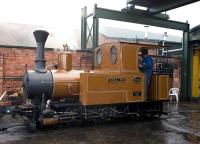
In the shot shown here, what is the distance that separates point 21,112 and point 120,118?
11.5 feet

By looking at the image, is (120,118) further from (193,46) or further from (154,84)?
(193,46)

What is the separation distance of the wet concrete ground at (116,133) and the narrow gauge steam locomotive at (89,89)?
34 centimetres

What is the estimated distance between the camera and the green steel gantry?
11953 millimetres

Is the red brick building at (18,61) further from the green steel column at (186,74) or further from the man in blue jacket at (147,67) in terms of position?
the green steel column at (186,74)

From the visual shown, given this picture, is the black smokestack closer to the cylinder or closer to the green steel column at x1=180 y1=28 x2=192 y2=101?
the cylinder

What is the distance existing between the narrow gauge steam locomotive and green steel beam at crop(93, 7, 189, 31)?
316 cm

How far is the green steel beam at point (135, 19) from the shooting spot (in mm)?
12000

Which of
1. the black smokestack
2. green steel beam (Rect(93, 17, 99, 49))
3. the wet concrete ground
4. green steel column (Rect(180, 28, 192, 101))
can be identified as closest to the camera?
the wet concrete ground

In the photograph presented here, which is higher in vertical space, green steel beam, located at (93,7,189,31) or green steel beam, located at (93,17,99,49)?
green steel beam, located at (93,7,189,31)

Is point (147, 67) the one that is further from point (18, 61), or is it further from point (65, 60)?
point (18, 61)

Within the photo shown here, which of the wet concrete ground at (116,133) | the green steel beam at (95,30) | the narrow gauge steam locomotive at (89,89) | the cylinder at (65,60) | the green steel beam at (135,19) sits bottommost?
the wet concrete ground at (116,133)

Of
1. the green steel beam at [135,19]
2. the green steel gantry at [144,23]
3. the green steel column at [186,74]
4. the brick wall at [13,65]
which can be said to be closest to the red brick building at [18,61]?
the brick wall at [13,65]

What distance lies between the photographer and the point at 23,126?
8016 mm

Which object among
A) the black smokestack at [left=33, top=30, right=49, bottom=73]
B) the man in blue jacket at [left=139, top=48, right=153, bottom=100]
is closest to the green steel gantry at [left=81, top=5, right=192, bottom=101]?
the man in blue jacket at [left=139, top=48, right=153, bottom=100]
